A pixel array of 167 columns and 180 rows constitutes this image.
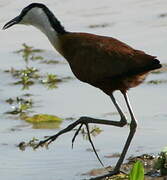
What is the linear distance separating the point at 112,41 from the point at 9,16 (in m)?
5.19

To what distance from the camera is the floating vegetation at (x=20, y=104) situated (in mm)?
9886

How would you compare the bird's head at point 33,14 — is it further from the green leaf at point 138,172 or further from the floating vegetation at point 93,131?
the green leaf at point 138,172

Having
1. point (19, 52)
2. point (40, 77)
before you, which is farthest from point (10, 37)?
point (40, 77)

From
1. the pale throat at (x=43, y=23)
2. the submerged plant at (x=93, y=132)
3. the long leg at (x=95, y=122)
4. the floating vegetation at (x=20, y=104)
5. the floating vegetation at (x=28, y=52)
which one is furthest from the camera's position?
the floating vegetation at (x=28, y=52)

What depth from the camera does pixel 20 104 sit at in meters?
10.0

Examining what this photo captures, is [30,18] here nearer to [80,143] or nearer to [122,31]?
[80,143]

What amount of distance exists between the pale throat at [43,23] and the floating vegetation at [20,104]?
1.25m

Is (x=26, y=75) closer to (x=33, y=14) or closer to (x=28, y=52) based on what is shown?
(x=28, y=52)

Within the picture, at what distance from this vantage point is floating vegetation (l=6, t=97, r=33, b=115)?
9886 millimetres

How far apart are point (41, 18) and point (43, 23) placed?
48 millimetres

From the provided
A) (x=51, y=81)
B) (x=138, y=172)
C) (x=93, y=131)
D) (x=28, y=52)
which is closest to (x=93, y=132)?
(x=93, y=131)

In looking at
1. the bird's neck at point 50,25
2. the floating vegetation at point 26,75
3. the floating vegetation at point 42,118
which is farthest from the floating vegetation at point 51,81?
the bird's neck at point 50,25

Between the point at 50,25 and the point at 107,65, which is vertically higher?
the point at 50,25

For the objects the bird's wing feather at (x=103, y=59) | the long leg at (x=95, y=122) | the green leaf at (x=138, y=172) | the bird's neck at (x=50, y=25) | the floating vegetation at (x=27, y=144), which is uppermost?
the bird's neck at (x=50, y=25)
